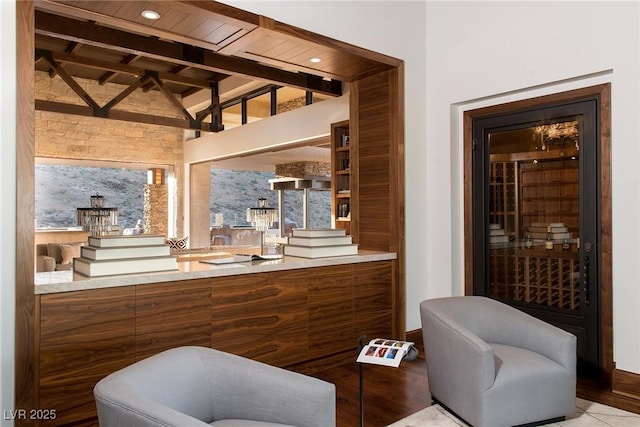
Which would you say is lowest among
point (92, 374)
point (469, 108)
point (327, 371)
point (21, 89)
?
point (327, 371)

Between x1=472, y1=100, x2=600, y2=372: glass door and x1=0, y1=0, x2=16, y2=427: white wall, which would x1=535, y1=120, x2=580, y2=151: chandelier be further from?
x1=0, y1=0, x2=16, y2=427: white wall

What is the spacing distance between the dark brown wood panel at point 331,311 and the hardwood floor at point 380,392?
0.61 ft

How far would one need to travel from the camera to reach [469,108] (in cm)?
413

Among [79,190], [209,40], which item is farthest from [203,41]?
[79,190]

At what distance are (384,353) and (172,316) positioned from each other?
4.25ft

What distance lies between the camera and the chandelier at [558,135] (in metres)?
3.45

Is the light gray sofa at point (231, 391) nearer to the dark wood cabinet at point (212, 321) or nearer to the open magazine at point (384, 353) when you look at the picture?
the open magazine at point (384, 353)

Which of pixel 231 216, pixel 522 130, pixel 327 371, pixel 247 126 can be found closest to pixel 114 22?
pixel 327 371

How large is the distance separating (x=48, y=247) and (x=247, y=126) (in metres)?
4.17

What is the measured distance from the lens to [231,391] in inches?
74.0

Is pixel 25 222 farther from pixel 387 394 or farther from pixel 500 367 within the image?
pixel 500 367

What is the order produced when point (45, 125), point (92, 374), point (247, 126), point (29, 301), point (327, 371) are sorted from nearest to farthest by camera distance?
1. point (29, 301)
2. point (92, 374)
3. point (327, 371)
4. point (247, 126)
5. point (45, 125)

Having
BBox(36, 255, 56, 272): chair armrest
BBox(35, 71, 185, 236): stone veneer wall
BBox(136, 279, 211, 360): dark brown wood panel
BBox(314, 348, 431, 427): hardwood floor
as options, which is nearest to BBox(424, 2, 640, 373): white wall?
BBox(314, 348, 431, 427): hardwood floor

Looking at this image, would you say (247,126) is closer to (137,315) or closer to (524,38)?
(524,38)
